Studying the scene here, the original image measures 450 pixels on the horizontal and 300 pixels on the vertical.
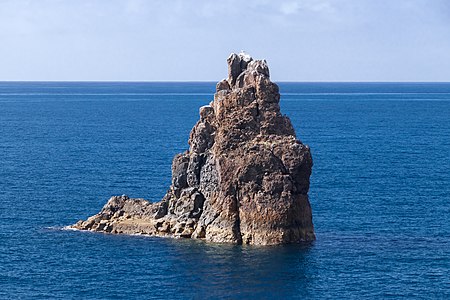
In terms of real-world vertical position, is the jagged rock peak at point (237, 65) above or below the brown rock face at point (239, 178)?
above

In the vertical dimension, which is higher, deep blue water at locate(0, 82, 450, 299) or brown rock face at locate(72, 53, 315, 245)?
brown rock face at locate(72, 53, 315, 245)

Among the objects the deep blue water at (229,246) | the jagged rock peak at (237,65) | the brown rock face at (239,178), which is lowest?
the deep blue water at (229,246)

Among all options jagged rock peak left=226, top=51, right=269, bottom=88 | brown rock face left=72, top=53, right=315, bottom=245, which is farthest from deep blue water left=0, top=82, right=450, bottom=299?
jagged rock peak left=226, top=51, right=269, bottom=88

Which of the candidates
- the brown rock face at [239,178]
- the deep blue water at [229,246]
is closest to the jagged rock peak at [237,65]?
the brown rock face at [239,178]

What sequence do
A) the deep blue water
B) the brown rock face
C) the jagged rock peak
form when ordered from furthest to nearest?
1. the jagged rock peak
2. the brown rock face
3. the deep blue water

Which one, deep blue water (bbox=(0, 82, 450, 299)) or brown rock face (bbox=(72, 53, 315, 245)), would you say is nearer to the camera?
deep blue water (bbox=(0, 82, 450, 299))

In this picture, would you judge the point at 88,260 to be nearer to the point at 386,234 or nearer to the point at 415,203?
the point at 386,234

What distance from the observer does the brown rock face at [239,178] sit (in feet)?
282

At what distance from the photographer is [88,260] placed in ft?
268

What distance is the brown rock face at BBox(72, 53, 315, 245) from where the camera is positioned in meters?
85.8

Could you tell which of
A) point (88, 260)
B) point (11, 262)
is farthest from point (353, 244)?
point (11, 262)

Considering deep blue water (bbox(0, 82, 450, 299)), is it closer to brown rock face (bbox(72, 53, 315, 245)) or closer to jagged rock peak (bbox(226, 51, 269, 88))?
brown rock face (bbox(72, 53, 315, 245))

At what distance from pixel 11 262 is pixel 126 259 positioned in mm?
10778

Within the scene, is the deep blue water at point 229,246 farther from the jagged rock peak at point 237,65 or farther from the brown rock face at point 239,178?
the jagged rock peak at point 237,65
